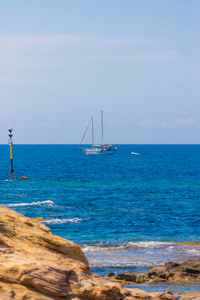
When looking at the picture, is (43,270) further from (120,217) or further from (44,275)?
(120,217)

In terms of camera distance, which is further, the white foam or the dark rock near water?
the white foam

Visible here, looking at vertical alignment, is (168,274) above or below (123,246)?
above

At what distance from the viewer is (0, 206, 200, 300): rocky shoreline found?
11711 mm

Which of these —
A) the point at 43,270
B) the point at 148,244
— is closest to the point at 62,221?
the point at 148,244

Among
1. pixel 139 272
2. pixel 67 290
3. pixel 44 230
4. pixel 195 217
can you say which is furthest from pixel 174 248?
pixel 67 290

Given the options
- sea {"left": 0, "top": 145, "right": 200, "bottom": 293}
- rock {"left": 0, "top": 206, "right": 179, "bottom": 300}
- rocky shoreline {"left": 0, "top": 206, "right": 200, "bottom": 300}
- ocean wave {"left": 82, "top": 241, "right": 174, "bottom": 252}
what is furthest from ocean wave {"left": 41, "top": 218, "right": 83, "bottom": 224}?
rock {"left": 0, "top": 206, "right": 179, "bottom": 300}

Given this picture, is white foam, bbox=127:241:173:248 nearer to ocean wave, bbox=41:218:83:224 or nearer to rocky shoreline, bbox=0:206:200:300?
ocean wave, bbox=41:218:83:224

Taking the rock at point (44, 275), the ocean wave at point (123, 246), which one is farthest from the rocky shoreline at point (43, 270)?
the ocean wave at point (123, 246)

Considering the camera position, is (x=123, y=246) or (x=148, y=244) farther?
(x=148, y=244)

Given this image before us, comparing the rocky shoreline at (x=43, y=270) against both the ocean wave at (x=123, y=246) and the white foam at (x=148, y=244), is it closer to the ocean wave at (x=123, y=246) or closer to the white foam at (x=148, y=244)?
the ocean wave at (x=123, y=246)

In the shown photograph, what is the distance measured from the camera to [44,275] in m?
11.7

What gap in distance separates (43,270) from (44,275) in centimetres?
13

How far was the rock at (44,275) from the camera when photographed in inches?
461

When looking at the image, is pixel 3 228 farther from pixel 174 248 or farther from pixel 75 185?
pixel 75 185
